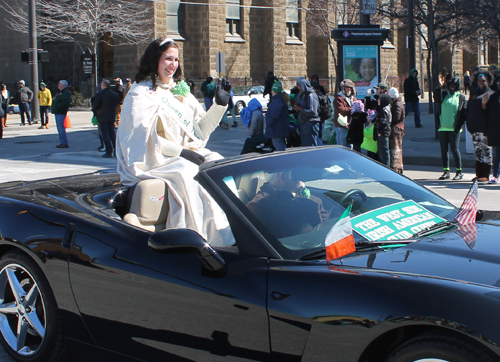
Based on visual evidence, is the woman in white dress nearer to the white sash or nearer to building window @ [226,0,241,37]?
the white sash

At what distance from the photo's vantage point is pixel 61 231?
341cm

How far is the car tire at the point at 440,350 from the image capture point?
7.09 feet

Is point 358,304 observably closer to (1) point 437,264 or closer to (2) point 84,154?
(1) point 437,264

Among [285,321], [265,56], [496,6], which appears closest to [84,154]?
[496,6]

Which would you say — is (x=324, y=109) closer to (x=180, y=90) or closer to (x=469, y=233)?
(x=180, y=90)

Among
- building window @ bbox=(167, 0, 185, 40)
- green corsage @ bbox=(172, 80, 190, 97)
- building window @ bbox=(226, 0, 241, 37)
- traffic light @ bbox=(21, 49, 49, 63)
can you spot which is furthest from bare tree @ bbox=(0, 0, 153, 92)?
green corsage @ bbox=(172, 80, 190, 97)

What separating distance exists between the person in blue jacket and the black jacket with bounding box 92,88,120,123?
5110mm

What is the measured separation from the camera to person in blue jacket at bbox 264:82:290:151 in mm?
11984

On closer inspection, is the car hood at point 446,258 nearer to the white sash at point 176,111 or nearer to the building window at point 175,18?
the white sash at point 176,111

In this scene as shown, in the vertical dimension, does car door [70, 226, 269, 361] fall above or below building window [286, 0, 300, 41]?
below

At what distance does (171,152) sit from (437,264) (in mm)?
2289

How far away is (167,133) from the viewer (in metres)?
4.54

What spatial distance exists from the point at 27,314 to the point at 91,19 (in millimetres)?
33548

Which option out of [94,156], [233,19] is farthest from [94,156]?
[233,19]
